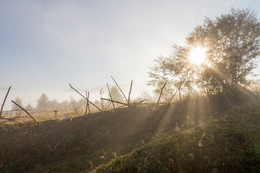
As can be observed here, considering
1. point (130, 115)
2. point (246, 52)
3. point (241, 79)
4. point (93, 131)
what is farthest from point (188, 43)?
point (93, 131)

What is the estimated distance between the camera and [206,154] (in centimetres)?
344

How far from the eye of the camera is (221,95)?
42.0ft

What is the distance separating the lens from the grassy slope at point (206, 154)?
10.1 feet

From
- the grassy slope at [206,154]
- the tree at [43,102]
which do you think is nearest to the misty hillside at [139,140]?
the grassy slope at [206,154]

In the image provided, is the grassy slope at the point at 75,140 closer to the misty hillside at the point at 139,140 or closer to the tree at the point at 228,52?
the misty hillside at the point at 139,140

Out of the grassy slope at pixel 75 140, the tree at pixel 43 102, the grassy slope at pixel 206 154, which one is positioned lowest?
the grassy slope at pixel 75 140

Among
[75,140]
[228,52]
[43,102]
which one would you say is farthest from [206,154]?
[43,102]

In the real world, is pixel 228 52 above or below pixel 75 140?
above

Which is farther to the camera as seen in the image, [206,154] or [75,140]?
[75,140]

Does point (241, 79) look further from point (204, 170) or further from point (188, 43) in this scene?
point (204, 170)

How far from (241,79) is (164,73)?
831 cm

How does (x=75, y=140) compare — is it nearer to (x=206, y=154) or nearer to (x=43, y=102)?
(x=206, y=154)

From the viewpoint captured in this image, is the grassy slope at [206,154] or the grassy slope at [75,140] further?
the grassy slope at [75,140]

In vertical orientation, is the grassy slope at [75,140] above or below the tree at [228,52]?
below
